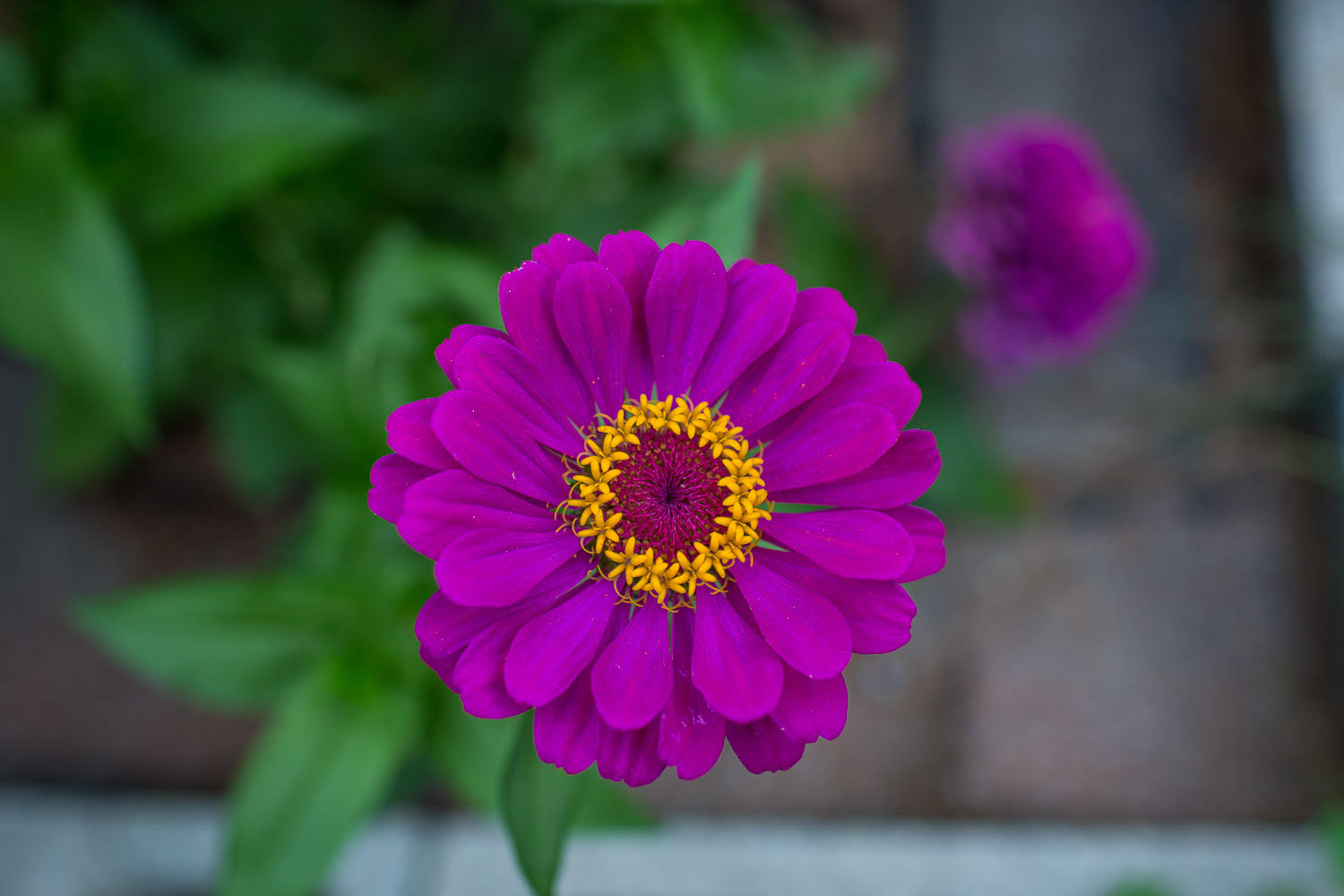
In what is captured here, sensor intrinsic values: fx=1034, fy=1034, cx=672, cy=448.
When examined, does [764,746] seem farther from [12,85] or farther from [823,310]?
[12,85]

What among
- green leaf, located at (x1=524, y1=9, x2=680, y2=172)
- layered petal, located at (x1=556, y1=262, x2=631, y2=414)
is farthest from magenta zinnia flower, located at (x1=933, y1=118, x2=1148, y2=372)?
layered petal, located at (x1=556, y1=262, x2=631, y2=414)

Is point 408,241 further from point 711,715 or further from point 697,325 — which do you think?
point 711,715

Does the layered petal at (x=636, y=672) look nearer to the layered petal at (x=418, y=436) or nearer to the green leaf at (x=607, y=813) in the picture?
the layered petal at (x=418, y=436)

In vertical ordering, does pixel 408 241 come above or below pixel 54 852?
above

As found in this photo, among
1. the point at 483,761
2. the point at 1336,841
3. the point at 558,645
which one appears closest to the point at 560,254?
the point at 558,645

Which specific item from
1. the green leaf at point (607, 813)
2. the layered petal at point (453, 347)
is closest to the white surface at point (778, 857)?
the green leaf at point (607, 813)

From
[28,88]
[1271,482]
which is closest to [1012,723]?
[1271,482]
